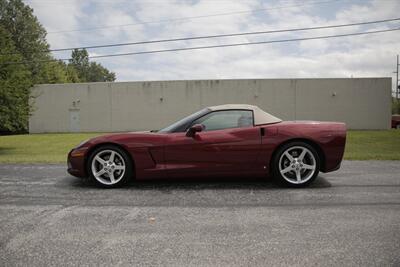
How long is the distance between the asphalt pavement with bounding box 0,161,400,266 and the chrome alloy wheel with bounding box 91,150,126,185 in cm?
21

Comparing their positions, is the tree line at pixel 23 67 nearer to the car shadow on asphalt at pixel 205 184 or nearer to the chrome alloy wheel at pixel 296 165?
the car shadow on asphalt at pixel 205 184

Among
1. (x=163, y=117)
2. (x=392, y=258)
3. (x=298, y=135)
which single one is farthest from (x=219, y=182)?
(x=163, y=117)

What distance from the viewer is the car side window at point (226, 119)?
483 cm

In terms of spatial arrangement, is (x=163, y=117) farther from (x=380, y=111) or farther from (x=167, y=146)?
(x=167, y=146)

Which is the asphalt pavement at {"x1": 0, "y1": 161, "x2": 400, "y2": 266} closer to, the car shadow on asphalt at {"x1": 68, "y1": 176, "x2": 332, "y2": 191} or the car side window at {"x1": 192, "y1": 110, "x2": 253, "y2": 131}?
the car shadow on asphalt at {"x1": 68, "y1": 176, "x2": 332, "y2": 191}

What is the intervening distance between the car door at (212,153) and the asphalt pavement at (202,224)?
0.27 meters

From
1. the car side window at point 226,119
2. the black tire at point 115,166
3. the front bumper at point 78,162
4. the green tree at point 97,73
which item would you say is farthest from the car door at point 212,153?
the green tree at point 97,73

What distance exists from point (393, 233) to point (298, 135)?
207 centimetres

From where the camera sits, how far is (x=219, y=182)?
5.03m

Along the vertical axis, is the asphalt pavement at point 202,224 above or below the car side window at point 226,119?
below

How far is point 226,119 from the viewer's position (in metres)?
4.88

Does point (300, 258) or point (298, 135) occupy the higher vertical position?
point (298, 135)

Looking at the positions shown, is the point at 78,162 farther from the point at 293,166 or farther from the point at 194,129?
the point at 293,166

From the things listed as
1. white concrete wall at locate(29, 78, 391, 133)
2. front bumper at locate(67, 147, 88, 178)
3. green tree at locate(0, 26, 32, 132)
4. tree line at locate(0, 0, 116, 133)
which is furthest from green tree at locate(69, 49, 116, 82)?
front bumper at locate(67, 147, 88, 178)
